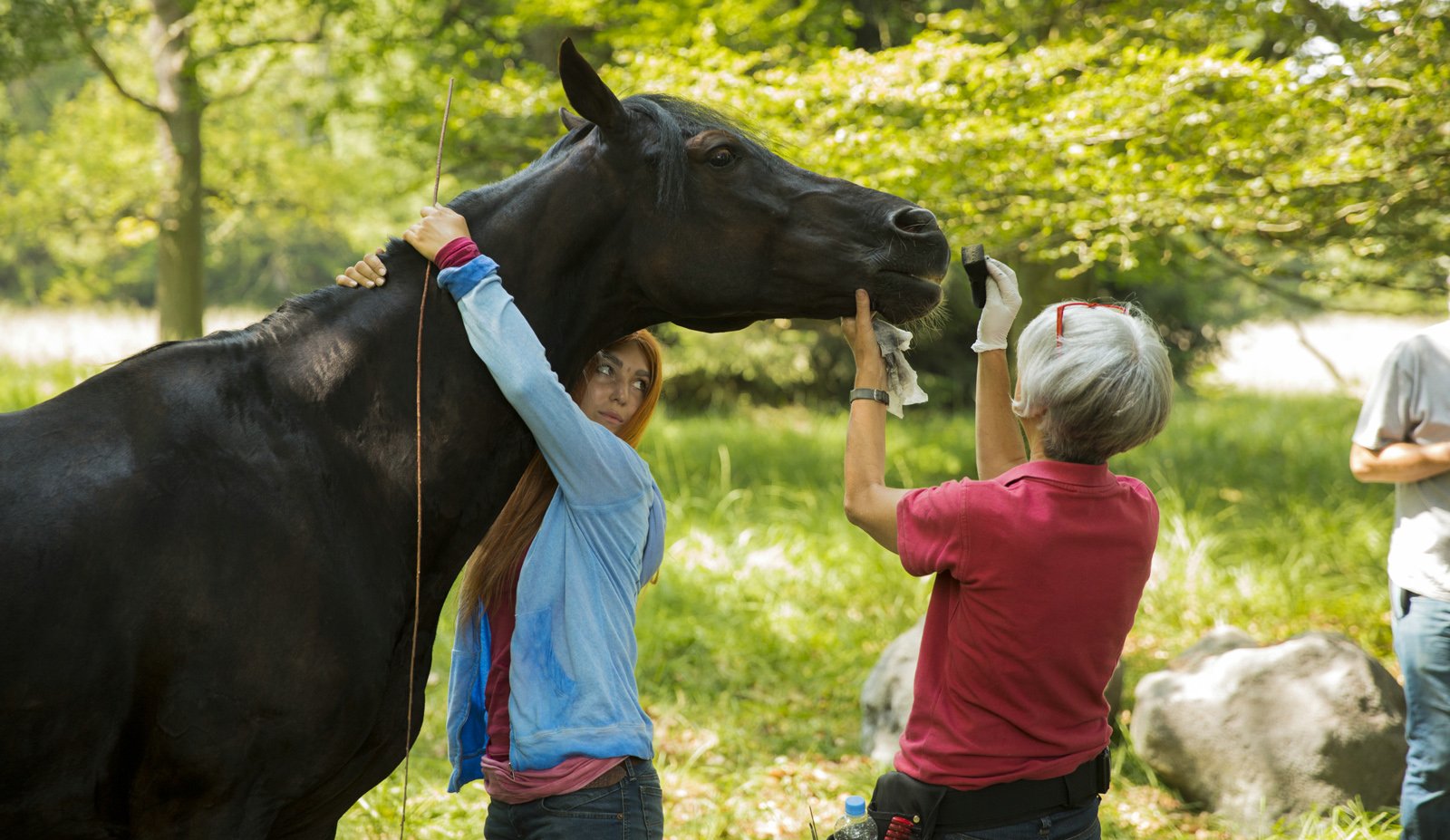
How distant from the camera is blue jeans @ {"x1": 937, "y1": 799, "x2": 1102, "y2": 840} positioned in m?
2.20

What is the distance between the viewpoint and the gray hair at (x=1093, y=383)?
212cm

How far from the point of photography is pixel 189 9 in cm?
1133

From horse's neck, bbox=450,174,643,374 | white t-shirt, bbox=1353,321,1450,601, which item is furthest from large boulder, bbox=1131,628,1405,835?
horse's neck, bbox=450,174,643,374

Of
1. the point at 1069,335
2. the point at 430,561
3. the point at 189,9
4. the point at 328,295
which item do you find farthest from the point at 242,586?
the point at 189,9

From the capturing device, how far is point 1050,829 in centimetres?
224

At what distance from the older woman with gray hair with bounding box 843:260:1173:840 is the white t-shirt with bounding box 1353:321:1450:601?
1.84 m

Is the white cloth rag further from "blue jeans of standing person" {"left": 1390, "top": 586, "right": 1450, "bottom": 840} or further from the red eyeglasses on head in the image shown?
"blue jeans of standing person" {"left": 1390, "top": 586, "right": 1450, "bottom": 840}

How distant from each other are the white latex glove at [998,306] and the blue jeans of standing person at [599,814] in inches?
48.0

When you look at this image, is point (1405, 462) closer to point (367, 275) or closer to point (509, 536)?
point (509, 536)

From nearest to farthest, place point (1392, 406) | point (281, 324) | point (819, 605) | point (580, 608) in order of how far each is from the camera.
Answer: point (281, 324) → point (580, 608) → point (1392, 406) → point (819, 605)

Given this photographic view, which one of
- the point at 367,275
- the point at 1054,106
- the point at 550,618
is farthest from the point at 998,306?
the point at 1054,106

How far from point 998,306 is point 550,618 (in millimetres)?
1204

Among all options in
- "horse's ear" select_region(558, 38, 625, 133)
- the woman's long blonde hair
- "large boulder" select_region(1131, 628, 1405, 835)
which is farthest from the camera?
"large boulder" select_region(1131, 628, 1405, 835)

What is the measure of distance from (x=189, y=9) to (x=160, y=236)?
2808 millimetres
